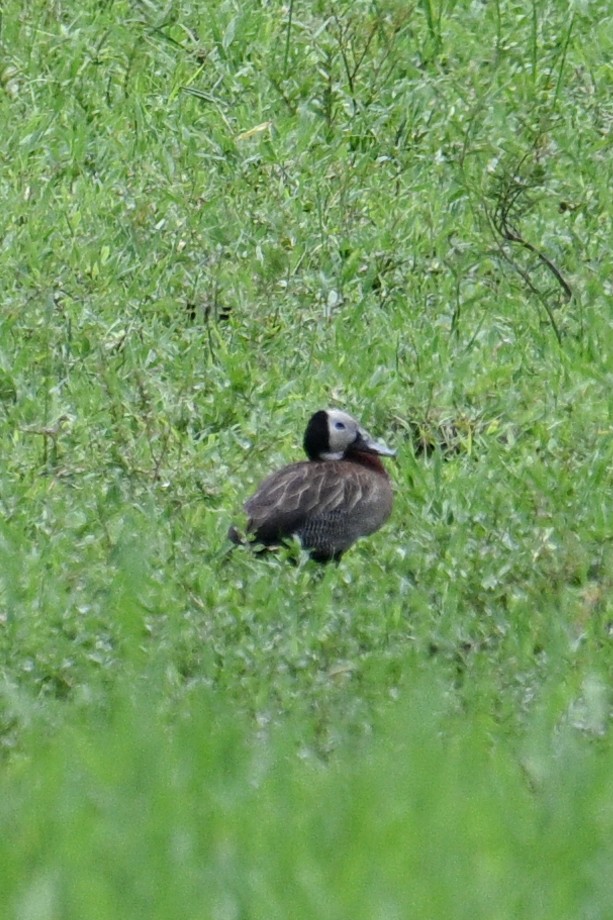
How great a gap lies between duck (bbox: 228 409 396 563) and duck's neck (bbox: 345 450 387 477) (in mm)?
13

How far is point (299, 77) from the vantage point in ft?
36.5

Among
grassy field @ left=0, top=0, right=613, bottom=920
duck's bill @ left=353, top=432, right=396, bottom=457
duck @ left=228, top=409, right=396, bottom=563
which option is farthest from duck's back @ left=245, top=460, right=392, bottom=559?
duck's bill @ left=353, top=432, right=396, bottom=457

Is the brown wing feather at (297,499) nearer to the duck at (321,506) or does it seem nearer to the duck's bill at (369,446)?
the duck at (321,506)

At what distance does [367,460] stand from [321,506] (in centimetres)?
51

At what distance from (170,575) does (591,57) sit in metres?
A: 5.47

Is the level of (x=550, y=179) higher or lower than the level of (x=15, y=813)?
lower

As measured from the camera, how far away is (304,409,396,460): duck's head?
788 centimetres

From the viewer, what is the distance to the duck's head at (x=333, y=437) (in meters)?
7.88

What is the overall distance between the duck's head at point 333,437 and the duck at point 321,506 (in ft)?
0.15

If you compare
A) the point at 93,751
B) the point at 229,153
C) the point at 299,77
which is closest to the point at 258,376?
the point at 229,153

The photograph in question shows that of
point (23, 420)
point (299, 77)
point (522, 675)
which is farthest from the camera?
point (299, 77)

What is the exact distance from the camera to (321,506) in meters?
7.46

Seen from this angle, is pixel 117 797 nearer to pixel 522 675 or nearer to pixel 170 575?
pixel 522 675

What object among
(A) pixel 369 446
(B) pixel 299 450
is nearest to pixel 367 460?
(A) pixel 369 446
